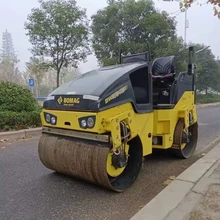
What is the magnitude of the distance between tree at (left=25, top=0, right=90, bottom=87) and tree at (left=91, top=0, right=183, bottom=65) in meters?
2.41

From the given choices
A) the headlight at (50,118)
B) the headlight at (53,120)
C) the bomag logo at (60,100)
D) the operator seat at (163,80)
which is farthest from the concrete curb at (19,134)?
the operator seat at (163,80)

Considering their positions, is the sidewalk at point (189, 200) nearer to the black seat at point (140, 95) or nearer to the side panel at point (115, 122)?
the side panel at point (115, 122)

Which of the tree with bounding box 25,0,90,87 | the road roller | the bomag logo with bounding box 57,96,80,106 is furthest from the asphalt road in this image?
the tree with bounding box 25,0,90,87

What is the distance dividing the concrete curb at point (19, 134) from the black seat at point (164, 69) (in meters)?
3.99

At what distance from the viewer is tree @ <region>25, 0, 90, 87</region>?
48.4ft

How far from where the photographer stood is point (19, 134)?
713 cm

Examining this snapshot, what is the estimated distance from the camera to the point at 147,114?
396cm

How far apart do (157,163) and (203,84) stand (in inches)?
1062

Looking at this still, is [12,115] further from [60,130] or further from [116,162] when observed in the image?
[116,162]

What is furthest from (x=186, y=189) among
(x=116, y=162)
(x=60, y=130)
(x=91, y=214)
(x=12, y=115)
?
(x=12, y=115)

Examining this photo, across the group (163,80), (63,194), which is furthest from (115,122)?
(163,80)

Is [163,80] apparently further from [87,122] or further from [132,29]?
[132,29]

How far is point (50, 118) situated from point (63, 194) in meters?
1.04

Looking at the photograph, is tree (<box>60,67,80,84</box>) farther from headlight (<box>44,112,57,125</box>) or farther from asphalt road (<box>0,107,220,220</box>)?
asphalt road (<box>0,107,220,220</box>)
